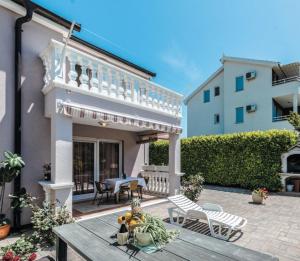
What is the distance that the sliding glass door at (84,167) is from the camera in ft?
43.1

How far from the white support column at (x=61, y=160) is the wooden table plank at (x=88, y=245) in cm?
269

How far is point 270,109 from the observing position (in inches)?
1054

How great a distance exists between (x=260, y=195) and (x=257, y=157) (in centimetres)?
486

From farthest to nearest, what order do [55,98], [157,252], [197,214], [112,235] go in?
1. [55,98]
2. [197,214]
3. [112,235]
4. [157,252]

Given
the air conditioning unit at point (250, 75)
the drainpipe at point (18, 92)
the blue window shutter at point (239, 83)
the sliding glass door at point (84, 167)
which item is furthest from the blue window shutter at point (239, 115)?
the drainpipe at point (18, 92)

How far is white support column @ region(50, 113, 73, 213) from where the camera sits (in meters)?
7.89

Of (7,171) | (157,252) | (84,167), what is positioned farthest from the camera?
(84,167)

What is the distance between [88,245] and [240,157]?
51.8 ft

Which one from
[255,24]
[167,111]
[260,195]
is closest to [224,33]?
[255,24]

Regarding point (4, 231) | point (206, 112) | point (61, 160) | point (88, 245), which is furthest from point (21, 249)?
point (206, 112)

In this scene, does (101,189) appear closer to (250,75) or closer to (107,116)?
(107,116)

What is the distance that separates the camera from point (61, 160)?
8.08 meters

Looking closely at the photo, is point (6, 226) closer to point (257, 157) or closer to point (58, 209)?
point (58, 209)

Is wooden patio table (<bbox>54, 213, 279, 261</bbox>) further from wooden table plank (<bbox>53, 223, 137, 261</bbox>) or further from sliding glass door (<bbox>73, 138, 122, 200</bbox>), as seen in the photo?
sliding glass door (<bbox>73, 138, 122, 200</bbox>)
